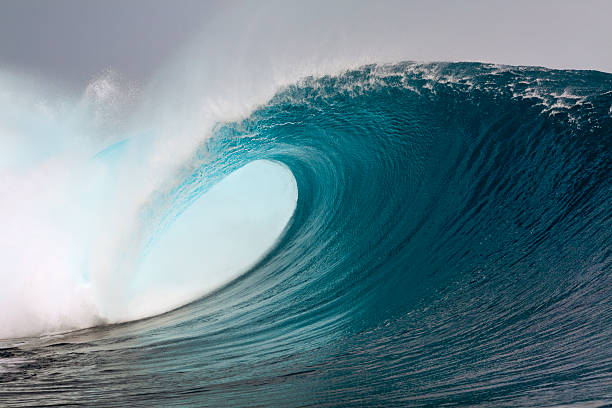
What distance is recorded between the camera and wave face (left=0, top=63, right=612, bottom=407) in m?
2.72

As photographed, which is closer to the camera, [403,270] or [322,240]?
[403,270]

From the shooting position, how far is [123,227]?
603 centimetres

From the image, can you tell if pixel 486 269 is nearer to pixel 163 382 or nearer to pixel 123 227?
pixel 163 382

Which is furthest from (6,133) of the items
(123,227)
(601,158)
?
(601,158)

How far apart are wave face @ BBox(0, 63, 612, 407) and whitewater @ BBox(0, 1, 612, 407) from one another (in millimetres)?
21

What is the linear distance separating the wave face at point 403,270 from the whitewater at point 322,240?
0.8 inches

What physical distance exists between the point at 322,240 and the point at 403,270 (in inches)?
70.3

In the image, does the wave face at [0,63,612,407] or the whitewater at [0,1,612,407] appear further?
the whitewater at [0,1,612,407]

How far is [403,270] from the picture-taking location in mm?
4559

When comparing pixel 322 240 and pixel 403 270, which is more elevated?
pixel 322 240

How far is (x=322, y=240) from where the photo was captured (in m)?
6.17

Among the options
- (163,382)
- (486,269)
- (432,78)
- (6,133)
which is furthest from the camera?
(6,133)

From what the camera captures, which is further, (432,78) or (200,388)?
(432,78)

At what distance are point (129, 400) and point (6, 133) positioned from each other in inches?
389
